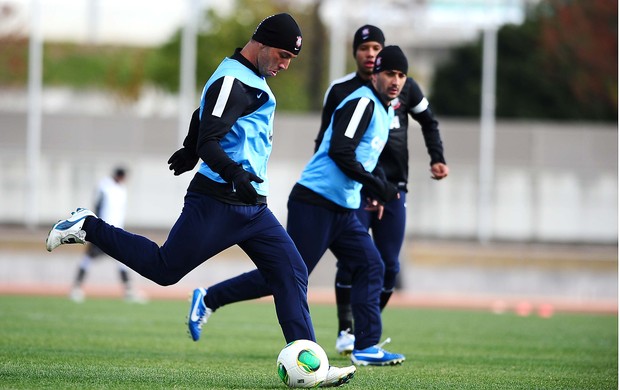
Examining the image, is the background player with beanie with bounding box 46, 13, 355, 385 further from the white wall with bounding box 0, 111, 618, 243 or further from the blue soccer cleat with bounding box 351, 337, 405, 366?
the white wall with bounding box 0, 111, 618, 243

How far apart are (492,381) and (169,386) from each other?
87.9 inches

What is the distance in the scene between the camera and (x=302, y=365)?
6906 millimetres

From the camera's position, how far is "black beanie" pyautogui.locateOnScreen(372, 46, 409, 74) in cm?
856

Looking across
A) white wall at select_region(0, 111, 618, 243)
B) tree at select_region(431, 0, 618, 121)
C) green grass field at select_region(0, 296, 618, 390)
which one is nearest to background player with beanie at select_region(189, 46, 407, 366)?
green grass field at select_region(0, 296, 618, 390)

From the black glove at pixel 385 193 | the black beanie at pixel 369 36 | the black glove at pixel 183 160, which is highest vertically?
the black beanie at pixel 369 36

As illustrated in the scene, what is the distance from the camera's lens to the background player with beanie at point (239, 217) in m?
6.92

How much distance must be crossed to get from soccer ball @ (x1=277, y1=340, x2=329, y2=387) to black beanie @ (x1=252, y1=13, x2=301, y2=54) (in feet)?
5.72

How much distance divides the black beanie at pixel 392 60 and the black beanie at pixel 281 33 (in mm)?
1684

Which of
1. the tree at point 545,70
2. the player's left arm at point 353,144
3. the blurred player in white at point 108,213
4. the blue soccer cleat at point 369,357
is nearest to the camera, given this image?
the player's left arm at point 353,144

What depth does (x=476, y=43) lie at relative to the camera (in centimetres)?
4594

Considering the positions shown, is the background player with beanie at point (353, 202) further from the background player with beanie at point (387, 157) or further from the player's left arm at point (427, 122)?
the player's left arm at point (427, 122)

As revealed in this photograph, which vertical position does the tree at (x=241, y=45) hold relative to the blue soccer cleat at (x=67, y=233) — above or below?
above

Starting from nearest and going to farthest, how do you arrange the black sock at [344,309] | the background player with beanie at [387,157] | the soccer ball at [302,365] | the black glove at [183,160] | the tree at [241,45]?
the soccer ball at [302,365] → the black glove at [183,160] → the background player with beanie at [387,157] → the black sock at [344,309] → the tree at [241,45]

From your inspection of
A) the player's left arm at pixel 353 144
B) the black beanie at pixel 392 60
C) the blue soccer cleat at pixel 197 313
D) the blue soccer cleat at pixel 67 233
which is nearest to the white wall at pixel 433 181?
the blue soccer cleat at pixel 197 313
